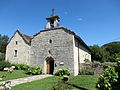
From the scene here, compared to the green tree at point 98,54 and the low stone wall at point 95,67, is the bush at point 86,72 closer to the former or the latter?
the low stone wall at point 95,67

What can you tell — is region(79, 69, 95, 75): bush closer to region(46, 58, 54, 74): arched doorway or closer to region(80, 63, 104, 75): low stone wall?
region(80, 63, 104, 75): low stone wall

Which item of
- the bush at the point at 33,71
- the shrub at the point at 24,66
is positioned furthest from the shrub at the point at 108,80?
the shrub at the point at 24,66

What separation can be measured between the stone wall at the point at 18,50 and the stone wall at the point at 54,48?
4.94 ft

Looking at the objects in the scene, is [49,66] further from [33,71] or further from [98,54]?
[98,54]

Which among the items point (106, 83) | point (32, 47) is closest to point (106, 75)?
point (106, 83)

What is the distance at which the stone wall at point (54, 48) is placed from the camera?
632 inches

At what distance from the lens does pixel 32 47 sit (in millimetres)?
19172

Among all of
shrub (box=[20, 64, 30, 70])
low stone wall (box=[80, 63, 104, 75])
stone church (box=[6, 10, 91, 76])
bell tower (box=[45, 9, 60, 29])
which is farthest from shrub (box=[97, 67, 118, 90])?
shrub (box=[20, 64, 30, 70])

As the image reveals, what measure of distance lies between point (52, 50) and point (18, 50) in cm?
718

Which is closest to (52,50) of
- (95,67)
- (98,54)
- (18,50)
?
(95,67)

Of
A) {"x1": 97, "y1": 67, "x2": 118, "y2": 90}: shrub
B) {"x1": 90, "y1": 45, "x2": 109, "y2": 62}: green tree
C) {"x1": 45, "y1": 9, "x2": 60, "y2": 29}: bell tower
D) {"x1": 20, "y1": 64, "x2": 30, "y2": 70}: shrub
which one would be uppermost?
{"x1": 45, "y1": 9, "x2": 60, "y2": 29}: bell tower

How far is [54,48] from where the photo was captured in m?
17.2

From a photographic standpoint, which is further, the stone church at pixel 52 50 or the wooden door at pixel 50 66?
the wooden door at pixel 50 66

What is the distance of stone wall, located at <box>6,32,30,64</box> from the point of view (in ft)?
65.0
